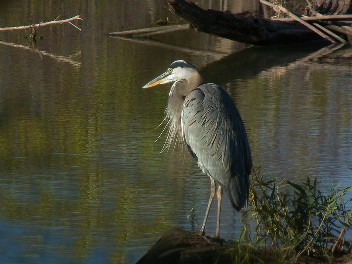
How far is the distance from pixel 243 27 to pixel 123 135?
258 inches

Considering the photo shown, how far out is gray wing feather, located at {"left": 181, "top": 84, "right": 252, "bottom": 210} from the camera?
6.07 metres

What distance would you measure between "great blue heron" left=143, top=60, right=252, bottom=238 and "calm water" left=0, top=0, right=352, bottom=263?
857mm

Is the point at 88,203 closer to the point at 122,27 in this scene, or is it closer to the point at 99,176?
the point at 99,176

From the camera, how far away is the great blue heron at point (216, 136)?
6.08m

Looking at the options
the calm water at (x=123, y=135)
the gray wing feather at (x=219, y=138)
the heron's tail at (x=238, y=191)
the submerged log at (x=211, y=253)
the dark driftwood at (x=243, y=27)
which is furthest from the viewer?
the dark driftwood at (x=243, y=27)

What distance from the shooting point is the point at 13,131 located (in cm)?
1059

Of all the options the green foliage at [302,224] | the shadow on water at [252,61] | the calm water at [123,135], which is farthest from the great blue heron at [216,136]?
the shadow on water at [252,61]

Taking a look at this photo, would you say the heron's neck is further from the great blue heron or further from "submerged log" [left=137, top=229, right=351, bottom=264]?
"submerged log" [left=137, top=229, right=351, bottom=264]

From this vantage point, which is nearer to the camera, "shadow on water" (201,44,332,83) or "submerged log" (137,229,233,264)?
"submerged log" (137,229,233,264)

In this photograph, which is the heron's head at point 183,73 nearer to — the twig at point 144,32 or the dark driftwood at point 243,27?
the dark driftwood at point 243,27

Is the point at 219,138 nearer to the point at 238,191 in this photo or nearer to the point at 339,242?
the point at 238,191

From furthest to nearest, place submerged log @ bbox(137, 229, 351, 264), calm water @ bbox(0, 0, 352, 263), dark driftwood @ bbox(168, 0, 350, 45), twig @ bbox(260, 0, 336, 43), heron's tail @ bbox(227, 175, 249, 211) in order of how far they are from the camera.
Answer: twig @ bbox(260, 0, 336, 43) → dark driftwood @ bbox(168, 0, 350, 45) → calm water @ bbox(0, 0, 352, 263) → heron's tail @ bbox(227, 175, 249, 211) → submerged log @ bbox(137, 229, 351, 264)

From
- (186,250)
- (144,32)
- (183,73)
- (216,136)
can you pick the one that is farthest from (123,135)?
(144,32)

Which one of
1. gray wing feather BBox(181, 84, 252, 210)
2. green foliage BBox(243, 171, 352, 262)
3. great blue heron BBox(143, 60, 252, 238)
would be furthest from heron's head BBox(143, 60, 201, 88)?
green foliage BBox(243, 171, 352, 262)
